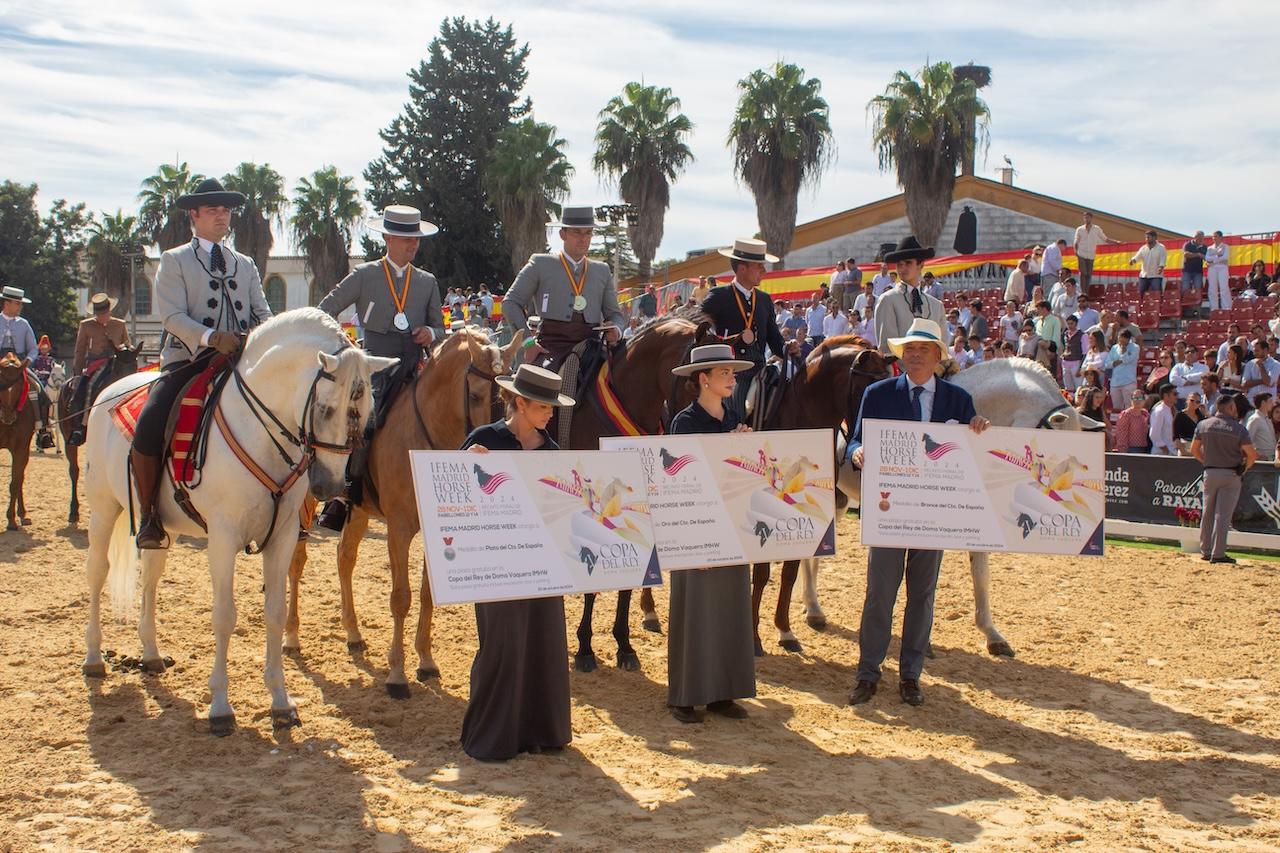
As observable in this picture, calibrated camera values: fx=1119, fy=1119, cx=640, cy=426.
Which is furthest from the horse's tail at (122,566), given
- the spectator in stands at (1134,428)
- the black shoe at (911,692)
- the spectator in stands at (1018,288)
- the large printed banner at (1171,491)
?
the spectator in stands at (1018,288)

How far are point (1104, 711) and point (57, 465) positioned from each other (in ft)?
64.8

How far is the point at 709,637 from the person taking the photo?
268 inches

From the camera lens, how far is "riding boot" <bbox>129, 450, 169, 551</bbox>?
267 inches

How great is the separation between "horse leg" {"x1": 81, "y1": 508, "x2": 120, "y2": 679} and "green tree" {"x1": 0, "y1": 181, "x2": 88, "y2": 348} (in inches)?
2084

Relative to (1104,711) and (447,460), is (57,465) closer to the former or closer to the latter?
(447,460)

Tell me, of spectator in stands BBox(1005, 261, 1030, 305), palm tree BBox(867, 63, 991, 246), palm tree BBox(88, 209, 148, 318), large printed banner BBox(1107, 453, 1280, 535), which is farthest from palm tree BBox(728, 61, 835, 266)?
palm tree BBox(88, 209, 148, 318)

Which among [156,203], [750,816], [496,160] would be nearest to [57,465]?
[750,816]

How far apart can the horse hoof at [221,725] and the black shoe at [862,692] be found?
3818 mm

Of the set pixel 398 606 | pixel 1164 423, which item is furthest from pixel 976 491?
pixel 1164 423

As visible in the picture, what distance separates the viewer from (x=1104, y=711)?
7277mm

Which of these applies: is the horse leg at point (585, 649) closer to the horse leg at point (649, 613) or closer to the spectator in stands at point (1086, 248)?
the horse leg at point (649, 613)

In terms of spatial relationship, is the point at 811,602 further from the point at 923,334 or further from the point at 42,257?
the point at 42,257

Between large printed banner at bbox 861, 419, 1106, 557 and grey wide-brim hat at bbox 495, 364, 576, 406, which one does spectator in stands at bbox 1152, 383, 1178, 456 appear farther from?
grey wide-brim hat at bbox 495, 364, 576, 406

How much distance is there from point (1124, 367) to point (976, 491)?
12.9 metres
